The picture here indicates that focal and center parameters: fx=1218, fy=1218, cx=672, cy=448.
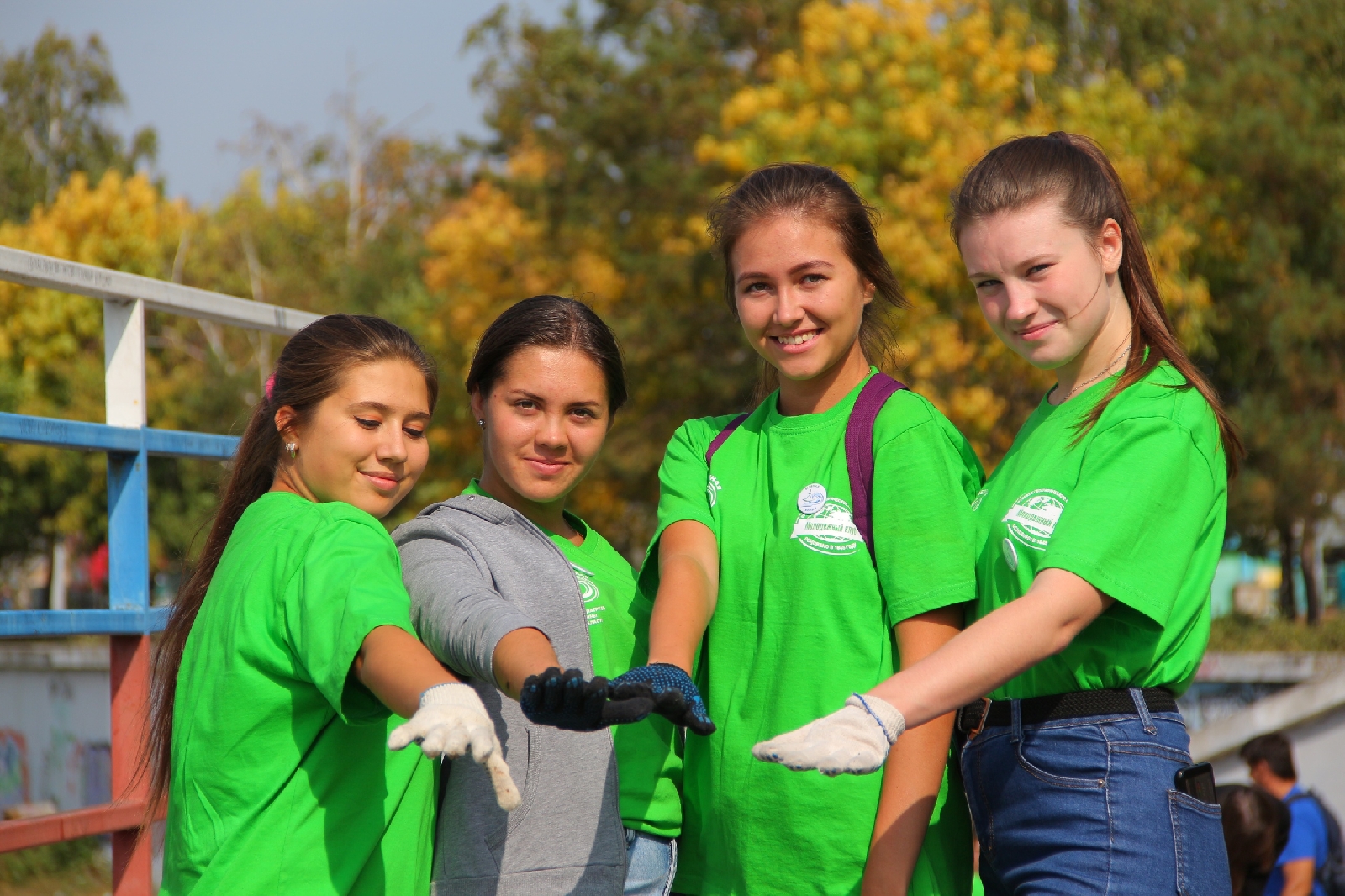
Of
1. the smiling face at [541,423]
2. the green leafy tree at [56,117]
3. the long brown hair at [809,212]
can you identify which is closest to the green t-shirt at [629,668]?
the smiling face at [541,423]

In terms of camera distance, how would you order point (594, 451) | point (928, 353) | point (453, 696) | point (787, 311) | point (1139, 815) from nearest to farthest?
point (453, 696) < point (1139, 815) < point (787, 311) < point (594, 451) < point (928, 353)

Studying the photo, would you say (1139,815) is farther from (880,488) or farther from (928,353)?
(928,353)

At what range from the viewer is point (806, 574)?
202 centimetres

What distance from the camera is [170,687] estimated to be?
2.22m

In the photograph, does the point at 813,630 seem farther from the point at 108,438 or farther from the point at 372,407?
the point at 108,438

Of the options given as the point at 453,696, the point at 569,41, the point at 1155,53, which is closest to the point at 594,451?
the point at 453,696

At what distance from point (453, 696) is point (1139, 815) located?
99 centimetres

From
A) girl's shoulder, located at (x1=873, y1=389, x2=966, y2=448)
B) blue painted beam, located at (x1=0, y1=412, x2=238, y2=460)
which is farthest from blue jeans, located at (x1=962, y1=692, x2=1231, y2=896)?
blue painted beam, located at (x1=0, y1=412, x2=238, y2=460)

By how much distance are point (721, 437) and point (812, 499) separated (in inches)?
11.6

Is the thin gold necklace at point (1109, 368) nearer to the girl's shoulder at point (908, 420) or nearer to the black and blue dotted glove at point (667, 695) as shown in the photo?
the girl's shoulder at point (908, 420)

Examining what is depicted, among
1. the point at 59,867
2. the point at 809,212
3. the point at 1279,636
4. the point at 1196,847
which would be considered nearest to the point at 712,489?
the point at 809,212

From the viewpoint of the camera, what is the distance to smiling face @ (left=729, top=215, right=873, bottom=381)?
214 cm

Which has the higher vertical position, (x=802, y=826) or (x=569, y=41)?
(x=569, y=41)

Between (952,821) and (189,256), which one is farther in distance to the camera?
(189,256)
